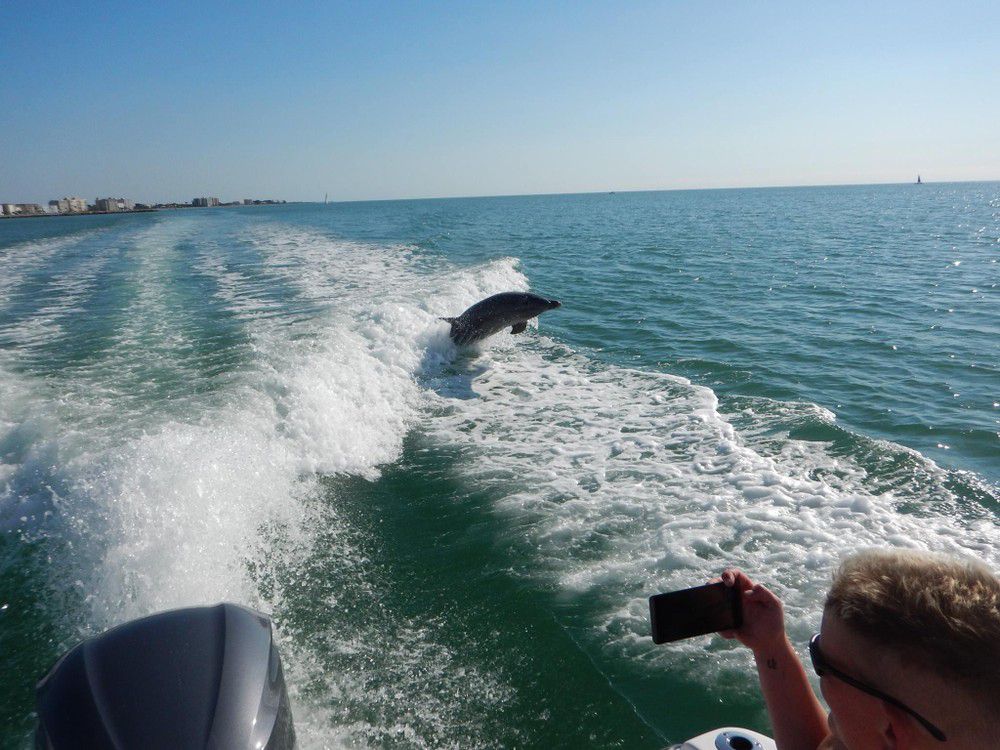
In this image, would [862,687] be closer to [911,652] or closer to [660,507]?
[911,652]

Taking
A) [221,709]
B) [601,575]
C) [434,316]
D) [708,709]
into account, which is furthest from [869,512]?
[434,316]

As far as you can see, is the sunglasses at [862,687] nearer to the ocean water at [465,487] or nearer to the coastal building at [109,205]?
the ocean water at [465,487]

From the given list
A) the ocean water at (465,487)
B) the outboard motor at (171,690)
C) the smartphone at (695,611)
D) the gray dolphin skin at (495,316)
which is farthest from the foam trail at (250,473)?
the smartphone at (695,611)

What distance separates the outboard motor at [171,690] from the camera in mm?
2279

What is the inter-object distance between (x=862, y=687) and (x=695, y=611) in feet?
1.97

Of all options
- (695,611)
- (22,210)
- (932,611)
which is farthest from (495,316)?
(22,210)

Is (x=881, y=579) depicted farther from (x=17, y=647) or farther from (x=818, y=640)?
(x=17, y=647)

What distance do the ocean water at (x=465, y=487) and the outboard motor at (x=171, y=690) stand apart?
1008mm

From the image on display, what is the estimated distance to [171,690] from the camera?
7.93 feet

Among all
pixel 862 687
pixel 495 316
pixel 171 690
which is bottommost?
pixel 495 316

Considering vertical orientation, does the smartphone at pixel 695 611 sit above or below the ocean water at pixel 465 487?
above

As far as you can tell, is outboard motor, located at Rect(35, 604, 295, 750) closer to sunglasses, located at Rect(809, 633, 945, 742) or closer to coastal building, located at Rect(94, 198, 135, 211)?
sunglasses, located at Rect(809, 633, 945, 742)

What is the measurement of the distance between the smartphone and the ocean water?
1781 mm

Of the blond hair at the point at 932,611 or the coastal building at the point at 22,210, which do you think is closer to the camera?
the blond hair at the point at 932,611
